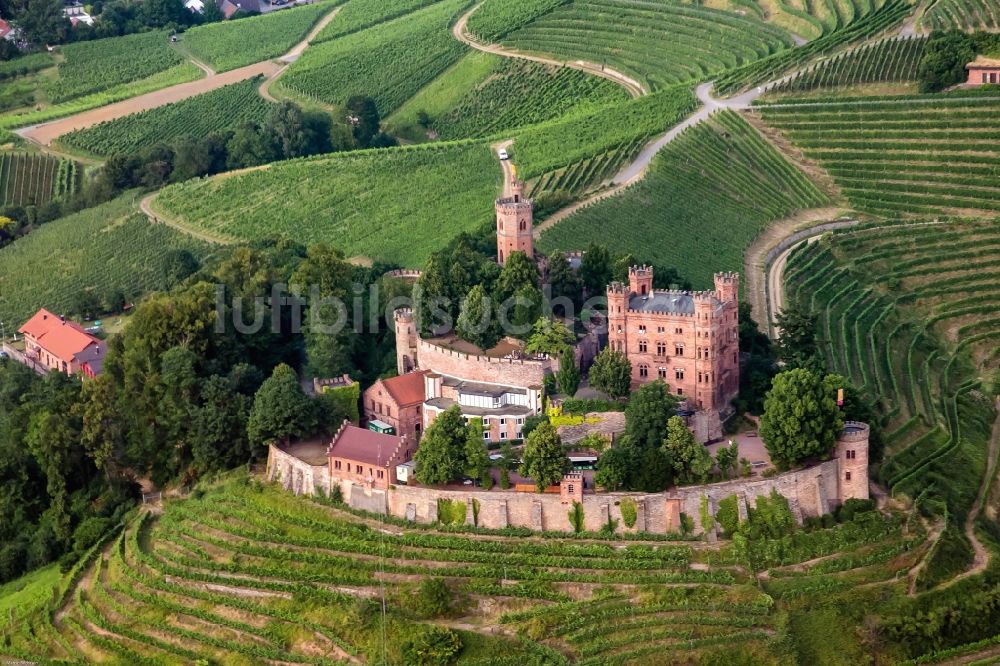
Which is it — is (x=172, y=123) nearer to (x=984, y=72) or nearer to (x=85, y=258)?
(x=85, y=258)

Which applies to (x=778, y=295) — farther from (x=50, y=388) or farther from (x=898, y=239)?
(x=50, y=388)

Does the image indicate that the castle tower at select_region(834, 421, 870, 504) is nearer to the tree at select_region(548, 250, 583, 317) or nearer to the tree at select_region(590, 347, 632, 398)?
the tree at select_region(590, 347, 632, 398)

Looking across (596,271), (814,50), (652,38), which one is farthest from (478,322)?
(652,38)

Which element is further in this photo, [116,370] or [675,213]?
[675,213]

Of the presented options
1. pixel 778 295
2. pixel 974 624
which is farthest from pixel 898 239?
pixel 974 624

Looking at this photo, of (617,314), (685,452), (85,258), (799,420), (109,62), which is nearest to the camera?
(685,452)

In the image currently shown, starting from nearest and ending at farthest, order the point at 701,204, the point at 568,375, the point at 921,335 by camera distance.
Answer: the point at 568,375 < the point at 921,335 < the point at 701,204

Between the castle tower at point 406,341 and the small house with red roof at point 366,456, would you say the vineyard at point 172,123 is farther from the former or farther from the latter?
the small house with red roof at point 366,456
